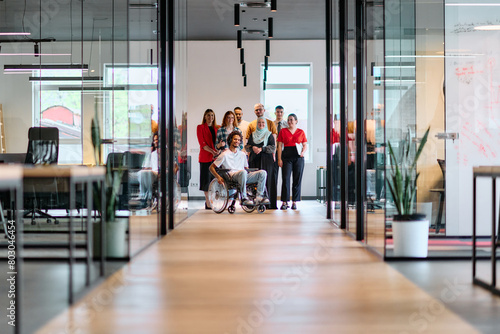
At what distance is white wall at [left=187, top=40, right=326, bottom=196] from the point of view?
44.2ft

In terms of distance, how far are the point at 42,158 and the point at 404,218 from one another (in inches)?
131

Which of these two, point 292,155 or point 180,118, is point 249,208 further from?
point 180,118

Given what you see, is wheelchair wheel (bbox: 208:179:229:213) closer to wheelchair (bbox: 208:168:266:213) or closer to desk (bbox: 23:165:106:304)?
wheelchair (bbox: 208:168:266:213)

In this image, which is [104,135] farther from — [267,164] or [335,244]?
[267,164]

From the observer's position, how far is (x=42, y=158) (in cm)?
598

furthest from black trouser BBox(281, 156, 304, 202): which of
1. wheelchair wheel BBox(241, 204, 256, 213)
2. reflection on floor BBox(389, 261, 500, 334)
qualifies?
reflection on floor BBox(389, 261, 500, 334)

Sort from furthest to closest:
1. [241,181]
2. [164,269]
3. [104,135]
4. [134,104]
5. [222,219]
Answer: [241,181]
[222,219]
[134,104]
[104,135]
[164,269]

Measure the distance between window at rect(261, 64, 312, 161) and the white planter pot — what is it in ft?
30.2

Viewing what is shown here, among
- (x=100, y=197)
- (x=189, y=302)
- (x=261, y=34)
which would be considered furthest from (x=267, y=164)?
(x=189, y=302)

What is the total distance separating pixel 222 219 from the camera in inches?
319

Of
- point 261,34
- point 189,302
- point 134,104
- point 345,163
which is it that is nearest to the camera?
point 189,302

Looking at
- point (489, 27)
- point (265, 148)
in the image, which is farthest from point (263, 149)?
point (489, 27)

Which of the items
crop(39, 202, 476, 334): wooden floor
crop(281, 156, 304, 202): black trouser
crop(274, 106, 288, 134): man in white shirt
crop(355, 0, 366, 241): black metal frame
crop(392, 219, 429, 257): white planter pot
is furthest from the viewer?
crop(274, 106, 288, 134): man in white shirt

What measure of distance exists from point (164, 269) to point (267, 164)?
5593mm
